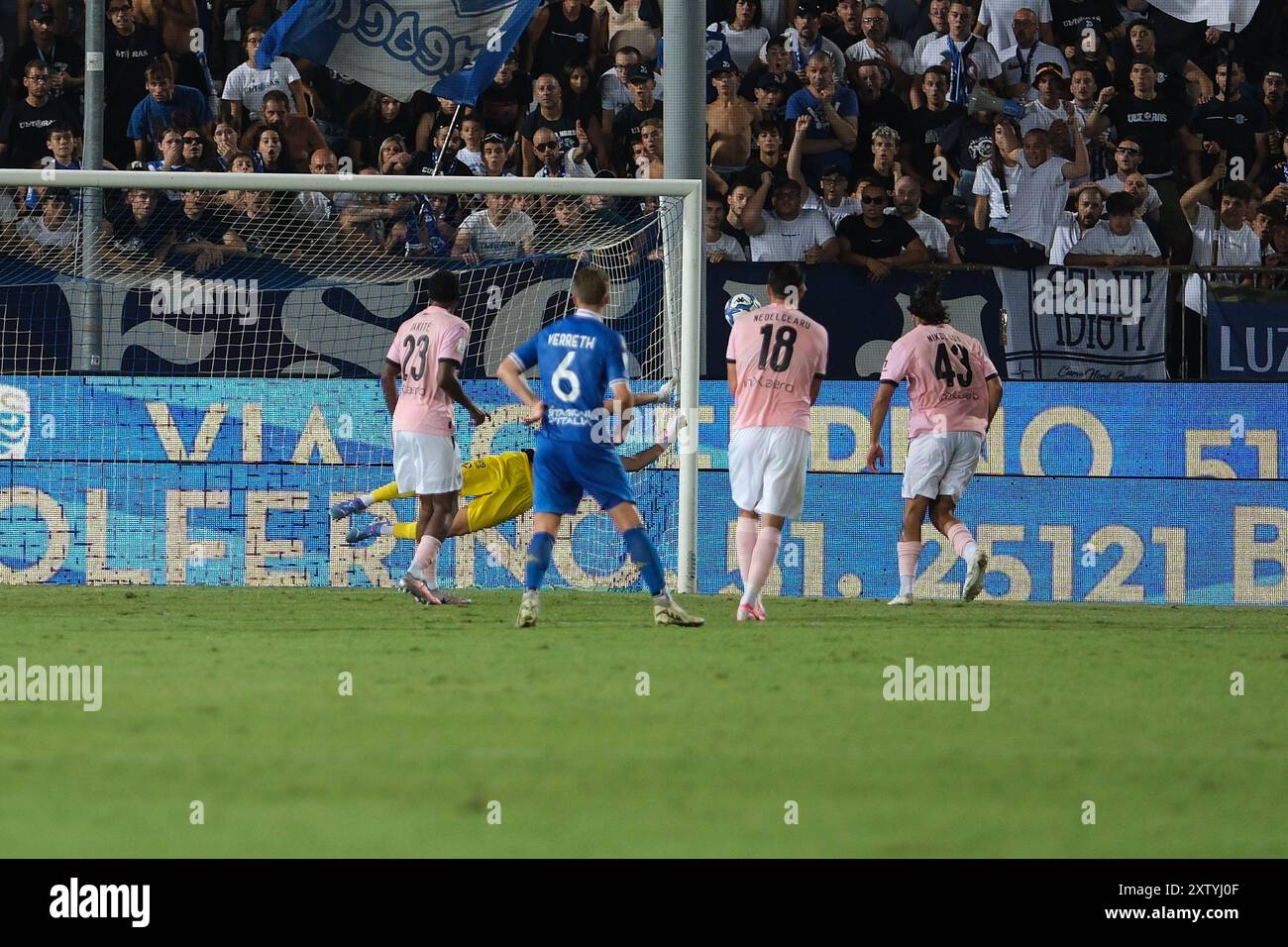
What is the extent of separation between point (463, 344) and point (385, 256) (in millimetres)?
3396

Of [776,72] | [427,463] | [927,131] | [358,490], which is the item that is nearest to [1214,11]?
[927,131]

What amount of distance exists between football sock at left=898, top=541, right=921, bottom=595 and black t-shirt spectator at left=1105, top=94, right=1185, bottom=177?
21.0 ft

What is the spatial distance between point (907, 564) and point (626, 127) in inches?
251

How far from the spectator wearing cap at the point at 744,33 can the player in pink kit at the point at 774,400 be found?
7048mm

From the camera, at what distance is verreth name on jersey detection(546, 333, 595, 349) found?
1030 centimetres

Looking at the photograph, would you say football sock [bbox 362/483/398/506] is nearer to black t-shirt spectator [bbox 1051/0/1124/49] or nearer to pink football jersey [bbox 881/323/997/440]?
pink football jersey [bbox 881/323/997/440]

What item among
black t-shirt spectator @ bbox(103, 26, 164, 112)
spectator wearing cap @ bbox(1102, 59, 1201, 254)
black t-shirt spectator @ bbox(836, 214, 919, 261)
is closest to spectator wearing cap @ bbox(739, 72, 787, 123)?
black t-shirt spectator @ bbox(836, 214, 919, 261)

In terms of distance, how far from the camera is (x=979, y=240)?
16.6 meters

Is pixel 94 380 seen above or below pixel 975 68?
below

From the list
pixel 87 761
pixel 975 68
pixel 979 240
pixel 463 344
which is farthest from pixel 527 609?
pixel 975 68

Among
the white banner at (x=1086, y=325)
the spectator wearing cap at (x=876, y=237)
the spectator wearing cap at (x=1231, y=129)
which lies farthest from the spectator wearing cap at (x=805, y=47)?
the white banner at (x=1086, y=325)

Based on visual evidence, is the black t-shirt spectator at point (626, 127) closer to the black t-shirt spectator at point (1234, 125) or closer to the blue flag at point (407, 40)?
the blue flag at point (407, 40)
